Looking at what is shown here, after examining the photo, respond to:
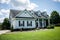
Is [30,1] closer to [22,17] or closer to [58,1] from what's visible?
[58,1]

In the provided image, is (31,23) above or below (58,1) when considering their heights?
below

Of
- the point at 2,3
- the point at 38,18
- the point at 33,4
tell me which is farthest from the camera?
the point at 38,18

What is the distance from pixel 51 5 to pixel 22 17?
16.1 ft

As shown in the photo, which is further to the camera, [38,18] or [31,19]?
[38,18]

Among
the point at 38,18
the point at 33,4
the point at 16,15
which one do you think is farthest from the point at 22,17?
the point at 33,4

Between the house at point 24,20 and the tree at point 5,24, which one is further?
the tree at point 5,24

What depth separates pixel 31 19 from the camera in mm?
13570

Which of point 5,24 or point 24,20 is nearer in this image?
point 24,20

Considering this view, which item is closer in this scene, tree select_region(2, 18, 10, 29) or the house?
the house

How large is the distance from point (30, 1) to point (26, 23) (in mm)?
4710

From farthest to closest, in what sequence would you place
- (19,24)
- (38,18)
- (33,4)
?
(38,18) → (19,24) → (33,4)

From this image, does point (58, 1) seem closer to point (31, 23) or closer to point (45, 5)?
point (45, 5)

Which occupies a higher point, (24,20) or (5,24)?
(24,20)

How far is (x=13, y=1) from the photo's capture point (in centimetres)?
842
